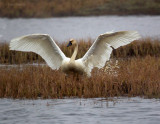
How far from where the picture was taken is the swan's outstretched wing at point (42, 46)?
11453 mm

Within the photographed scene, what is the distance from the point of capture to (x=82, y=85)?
1089 cm

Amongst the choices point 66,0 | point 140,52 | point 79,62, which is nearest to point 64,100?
point 79,62

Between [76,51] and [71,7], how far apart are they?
87.0 feet

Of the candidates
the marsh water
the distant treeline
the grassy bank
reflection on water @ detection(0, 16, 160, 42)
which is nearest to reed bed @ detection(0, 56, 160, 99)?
the grassy bank

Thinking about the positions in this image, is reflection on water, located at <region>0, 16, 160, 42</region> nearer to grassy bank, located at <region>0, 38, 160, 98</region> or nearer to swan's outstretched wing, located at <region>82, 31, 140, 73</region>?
grassy bank, located at <region>0, 38, 160, 98</region>

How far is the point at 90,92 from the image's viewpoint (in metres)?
10.5

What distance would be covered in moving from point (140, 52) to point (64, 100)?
755 cm

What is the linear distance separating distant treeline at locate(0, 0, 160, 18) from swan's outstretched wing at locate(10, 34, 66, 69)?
85.4 feet

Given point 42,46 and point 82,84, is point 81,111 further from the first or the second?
point 42,46

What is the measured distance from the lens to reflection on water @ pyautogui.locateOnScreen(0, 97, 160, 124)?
29.0 feet

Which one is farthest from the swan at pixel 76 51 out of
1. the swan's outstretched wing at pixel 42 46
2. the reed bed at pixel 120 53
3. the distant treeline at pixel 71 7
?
the distant treeline at pixel 71 7

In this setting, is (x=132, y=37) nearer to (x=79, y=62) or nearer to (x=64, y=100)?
(x=79, y=62)

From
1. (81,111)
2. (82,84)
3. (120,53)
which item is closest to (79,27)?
(120,53)

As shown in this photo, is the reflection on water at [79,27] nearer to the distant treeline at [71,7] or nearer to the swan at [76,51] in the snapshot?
the distant treeline at [71,7]
